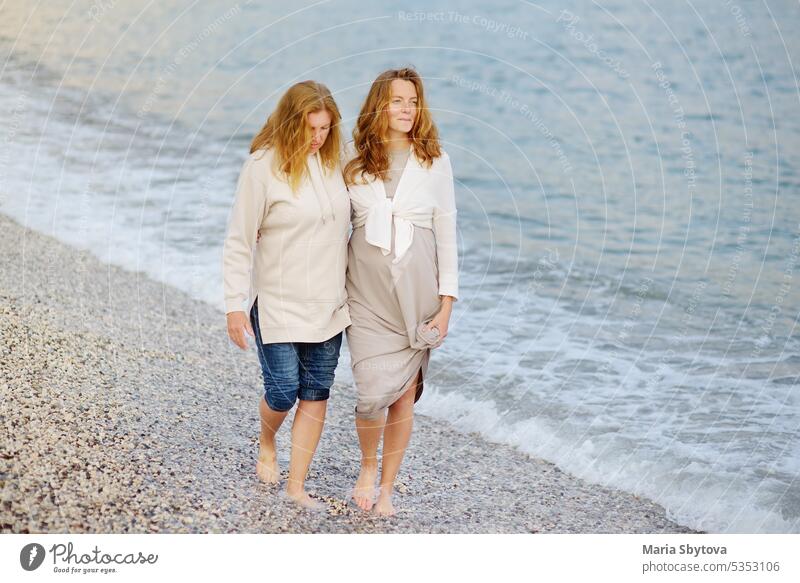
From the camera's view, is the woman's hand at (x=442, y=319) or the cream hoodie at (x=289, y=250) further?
the woman's hand at (x=442, y=319)

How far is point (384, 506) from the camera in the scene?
4.20 metres

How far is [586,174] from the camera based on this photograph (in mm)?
13070

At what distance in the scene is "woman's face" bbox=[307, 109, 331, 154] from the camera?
11.9 feet

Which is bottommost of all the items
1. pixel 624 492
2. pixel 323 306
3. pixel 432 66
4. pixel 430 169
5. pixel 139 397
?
pixel 624 492

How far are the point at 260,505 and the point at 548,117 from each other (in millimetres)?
12634

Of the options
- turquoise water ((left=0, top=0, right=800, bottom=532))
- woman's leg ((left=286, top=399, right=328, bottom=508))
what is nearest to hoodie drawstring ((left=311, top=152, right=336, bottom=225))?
woman's leg ((left=286, top=399, right=328, bottom=508))

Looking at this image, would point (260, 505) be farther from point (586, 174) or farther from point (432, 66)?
point (432, 66)

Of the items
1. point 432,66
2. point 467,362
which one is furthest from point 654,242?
point 432,66

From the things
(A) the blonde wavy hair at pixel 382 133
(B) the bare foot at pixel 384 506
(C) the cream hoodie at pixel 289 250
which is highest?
(A) the blonde wavy hair at pixel 382 133

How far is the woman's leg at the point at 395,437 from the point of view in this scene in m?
4.04

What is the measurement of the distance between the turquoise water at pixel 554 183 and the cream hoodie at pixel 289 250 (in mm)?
2253

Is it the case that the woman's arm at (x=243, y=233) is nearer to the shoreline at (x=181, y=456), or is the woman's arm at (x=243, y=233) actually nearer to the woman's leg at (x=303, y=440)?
the woman's leg at (x=303, y=440)

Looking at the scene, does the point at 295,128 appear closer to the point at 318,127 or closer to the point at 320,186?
the point at 318,127

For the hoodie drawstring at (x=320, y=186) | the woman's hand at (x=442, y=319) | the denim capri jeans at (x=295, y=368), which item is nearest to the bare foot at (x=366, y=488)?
the denim capri jeans at (x=295, y=368)
